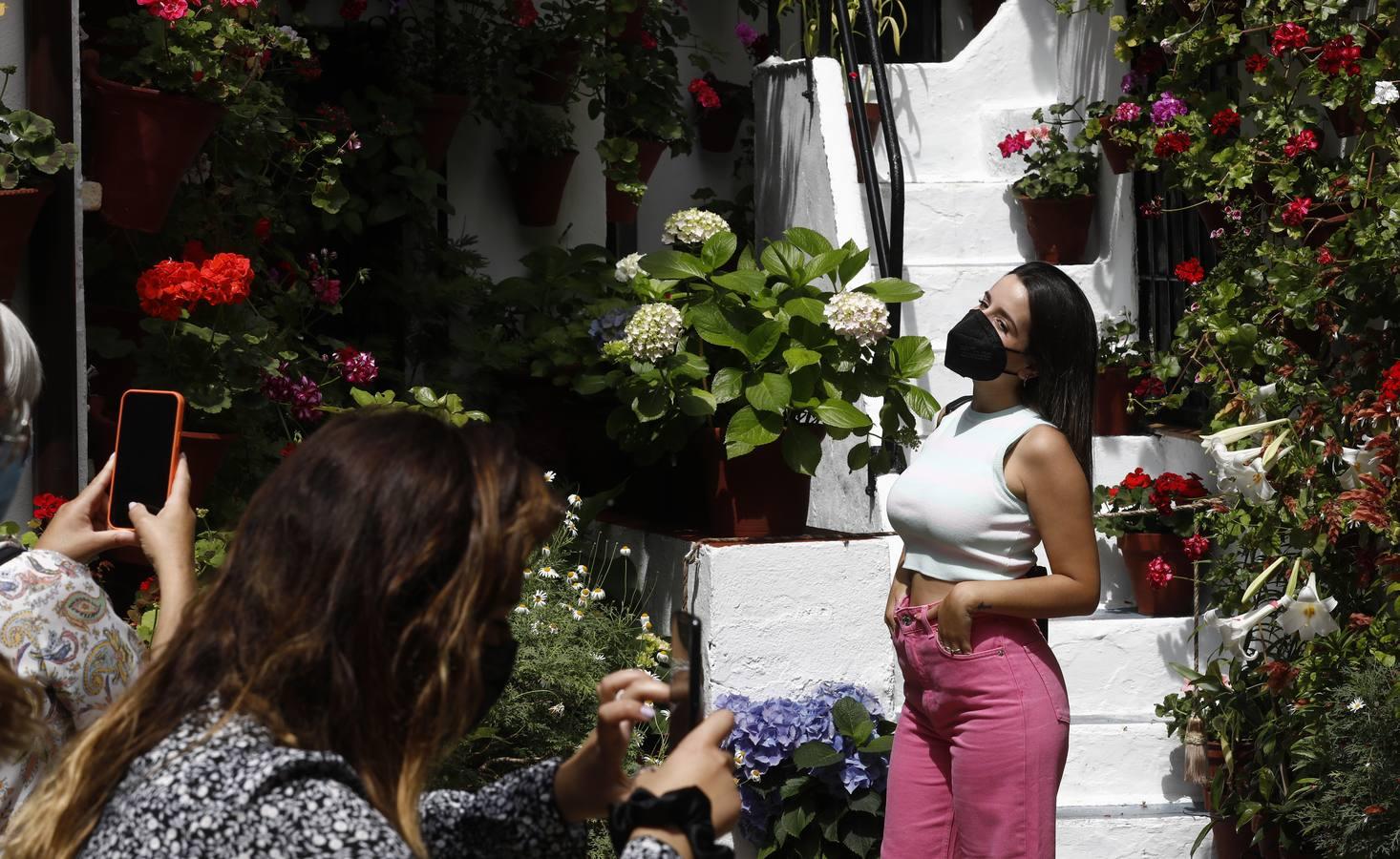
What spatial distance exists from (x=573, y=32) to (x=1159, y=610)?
273 cm

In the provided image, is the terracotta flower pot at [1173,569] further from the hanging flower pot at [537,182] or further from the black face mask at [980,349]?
the hanging flower pot at [537,182]

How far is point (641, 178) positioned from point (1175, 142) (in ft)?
6.50

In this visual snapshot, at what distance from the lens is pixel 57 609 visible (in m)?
1.96

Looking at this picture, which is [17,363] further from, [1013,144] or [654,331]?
[1013,144]

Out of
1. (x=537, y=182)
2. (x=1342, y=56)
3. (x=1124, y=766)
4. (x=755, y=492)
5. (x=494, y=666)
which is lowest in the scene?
(x=1124, y=766)

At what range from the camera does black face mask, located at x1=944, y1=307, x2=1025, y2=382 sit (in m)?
2.91

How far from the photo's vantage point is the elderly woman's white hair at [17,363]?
1.95 metres

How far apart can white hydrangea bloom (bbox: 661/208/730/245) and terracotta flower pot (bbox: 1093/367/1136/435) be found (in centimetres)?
137

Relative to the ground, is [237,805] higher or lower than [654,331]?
lower

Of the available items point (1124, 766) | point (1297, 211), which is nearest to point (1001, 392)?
point (1297, 211)

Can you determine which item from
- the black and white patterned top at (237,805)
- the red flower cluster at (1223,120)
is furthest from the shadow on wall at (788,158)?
the black and white patterned top at (237,805)

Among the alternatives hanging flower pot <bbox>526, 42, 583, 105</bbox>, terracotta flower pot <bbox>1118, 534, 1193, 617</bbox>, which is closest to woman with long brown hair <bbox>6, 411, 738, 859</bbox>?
terracotta flower pot <bbox>1118, 534, 1193, 617</bbox>

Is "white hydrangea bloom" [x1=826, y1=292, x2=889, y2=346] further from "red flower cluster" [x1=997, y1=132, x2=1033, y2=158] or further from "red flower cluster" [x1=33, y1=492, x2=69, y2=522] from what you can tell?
"red flower cluster" [x1=33, y1=492, x2=69, y2=522]

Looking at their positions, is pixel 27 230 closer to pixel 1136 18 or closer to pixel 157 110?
pixel 157 110
